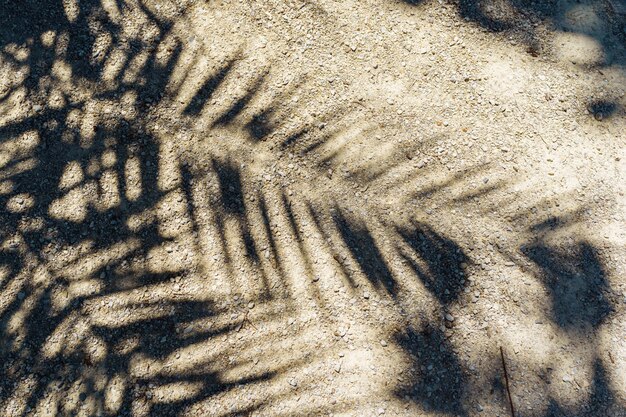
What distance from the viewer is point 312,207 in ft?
9.25

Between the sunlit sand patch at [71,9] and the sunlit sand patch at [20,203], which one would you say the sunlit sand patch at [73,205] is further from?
the sunlit sand patch at [71,9]

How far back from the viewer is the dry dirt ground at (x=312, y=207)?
262cm

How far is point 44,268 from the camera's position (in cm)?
284

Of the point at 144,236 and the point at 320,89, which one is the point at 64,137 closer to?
the point at 144,236

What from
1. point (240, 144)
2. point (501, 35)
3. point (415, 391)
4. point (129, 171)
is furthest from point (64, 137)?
point (501, 35)

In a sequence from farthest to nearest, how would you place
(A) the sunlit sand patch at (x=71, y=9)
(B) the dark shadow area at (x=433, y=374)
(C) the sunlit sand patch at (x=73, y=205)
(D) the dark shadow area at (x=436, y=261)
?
(A) the sunlit sand patch at (x=71, y=9) < (C) the sunlit sand patch at (x=73, y=205) < (D) the dark shadow area at (x=436, y=261) < (B) the dark shadow area at (x=433, y=374)

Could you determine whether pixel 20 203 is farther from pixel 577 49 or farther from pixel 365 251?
pixel 577 49

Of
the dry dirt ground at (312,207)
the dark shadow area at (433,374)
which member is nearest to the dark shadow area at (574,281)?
the dry dirt ground at (312,207)

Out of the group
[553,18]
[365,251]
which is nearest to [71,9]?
[365,251]

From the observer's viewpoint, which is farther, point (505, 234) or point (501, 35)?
point (501, 35)

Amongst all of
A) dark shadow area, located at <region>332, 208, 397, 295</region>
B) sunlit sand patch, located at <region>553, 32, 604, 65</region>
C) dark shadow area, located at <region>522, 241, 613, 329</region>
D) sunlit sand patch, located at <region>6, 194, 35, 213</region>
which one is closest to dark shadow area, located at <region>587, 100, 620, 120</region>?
sunlit sand patch, located at <region>553, 32, 604, 65</region>

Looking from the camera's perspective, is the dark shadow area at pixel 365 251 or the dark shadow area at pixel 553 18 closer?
the dark shadow area at pixel 365 251

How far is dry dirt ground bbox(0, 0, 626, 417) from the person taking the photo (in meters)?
2.62

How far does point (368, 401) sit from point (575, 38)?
8.34ft
